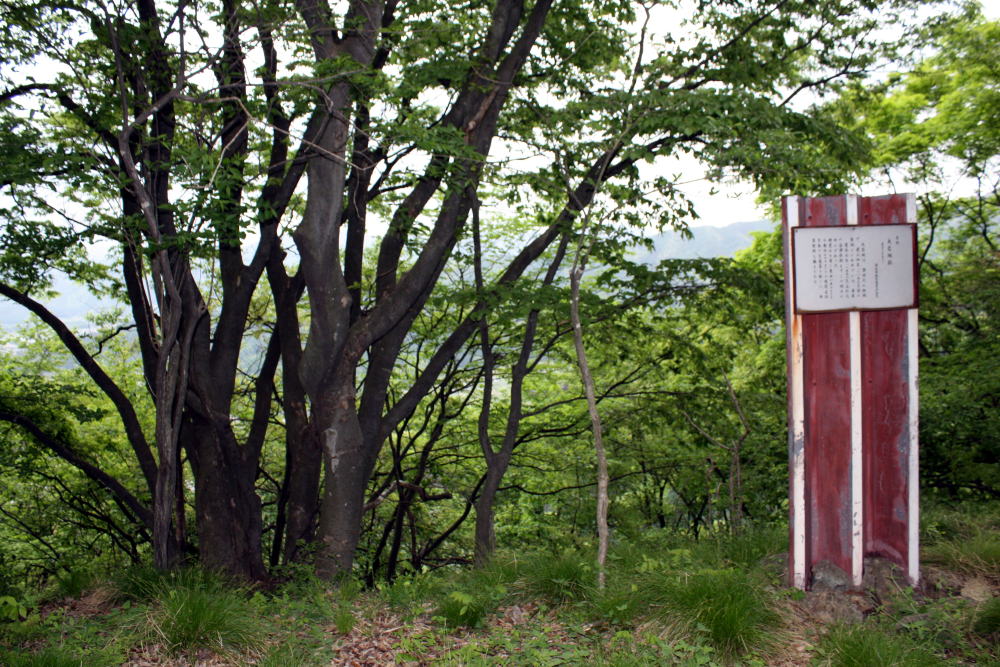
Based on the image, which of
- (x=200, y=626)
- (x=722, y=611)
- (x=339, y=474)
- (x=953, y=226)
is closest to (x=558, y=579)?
(x=722, y=611)

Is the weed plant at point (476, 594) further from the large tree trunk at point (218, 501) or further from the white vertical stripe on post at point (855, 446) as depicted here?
the large tree trunk at point (218, 501)

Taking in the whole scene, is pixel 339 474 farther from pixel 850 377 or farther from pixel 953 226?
pixel 953 226

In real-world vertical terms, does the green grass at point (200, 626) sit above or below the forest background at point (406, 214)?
below

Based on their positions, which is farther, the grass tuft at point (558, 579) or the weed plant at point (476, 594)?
the grass tuft at point (558, 579)

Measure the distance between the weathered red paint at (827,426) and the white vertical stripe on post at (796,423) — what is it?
0.04 metres

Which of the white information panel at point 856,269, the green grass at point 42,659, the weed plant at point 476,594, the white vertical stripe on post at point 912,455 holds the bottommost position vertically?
the weed plant at point 476,594

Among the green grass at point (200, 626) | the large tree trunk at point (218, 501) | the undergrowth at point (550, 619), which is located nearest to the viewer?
the undergrowth at point (550, 619)

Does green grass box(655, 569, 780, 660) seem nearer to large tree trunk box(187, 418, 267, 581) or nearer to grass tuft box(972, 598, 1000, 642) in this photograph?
grass tuft box(972, 598, 1000, 642)

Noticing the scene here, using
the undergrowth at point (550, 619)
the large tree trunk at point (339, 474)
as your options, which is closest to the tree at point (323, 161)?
the large tree trunk at point (339, 474)

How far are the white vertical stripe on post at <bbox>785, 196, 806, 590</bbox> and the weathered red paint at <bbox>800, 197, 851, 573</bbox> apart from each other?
0.04 metres

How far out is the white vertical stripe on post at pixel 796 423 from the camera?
492 centimetres

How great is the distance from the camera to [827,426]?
4988 mm

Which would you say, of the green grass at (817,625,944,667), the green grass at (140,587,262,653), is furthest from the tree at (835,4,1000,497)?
the green grass at (140,587,262,653)

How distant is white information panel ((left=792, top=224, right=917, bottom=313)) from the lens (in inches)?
194
